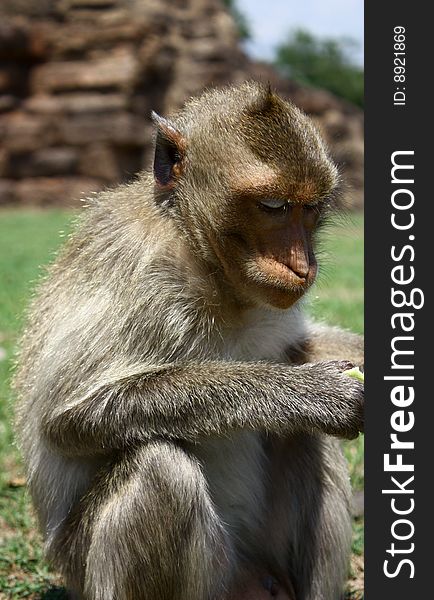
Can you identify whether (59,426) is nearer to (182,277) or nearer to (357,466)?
(182,277)

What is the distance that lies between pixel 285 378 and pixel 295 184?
72cm

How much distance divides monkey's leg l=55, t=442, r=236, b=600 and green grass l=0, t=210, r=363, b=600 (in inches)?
33.0

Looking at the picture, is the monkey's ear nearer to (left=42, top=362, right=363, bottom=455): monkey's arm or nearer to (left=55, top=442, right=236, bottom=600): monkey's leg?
(left=42, top=362, right=363, bottom=455): monkey's arm

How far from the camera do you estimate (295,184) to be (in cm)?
306

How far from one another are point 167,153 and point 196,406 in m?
1.02

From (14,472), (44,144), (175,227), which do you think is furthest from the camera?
(44,144)

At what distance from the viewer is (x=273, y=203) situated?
3.04 m

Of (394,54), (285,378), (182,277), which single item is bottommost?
(285,378)

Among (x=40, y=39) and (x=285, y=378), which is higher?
(x=40, y=39)

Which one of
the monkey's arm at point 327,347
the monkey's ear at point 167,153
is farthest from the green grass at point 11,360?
the monkey's ear at point 167,153

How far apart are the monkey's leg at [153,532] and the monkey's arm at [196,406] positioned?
107 mm

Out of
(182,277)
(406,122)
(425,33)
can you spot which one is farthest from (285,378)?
(425,33)

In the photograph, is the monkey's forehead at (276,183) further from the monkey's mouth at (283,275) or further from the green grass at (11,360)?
the green grass at (11,360)

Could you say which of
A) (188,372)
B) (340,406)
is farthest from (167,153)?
(340,406)
